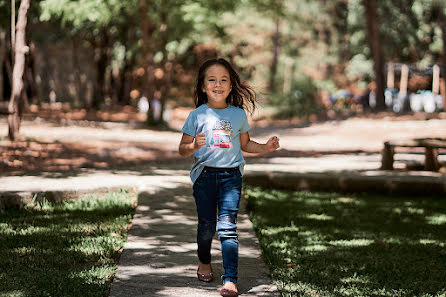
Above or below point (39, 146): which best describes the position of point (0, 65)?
above

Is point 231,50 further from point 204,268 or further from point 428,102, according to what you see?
point 204,268

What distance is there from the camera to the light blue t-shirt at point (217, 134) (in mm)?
4707

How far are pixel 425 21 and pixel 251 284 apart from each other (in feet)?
144

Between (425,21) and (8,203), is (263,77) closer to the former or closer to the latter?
(425,21)

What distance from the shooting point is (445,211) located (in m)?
8.62

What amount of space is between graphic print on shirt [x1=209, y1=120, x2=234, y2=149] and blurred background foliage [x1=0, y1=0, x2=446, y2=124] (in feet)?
53.9

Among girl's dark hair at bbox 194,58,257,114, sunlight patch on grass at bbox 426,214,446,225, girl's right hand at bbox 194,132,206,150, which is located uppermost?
girl's dark hair at bbox 194,58,257,114

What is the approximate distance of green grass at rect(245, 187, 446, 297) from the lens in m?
5.15

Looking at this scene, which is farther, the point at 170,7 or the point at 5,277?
the point at 170,7

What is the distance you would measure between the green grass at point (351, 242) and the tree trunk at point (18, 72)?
21.8ft

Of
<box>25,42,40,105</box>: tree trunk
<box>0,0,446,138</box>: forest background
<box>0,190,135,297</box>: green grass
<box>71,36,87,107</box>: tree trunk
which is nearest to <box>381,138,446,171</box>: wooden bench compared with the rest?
<box>0,190,135,297</box>: green grass

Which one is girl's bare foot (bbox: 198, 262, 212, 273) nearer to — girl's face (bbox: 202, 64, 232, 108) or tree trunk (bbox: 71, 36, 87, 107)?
girl's face (bbox: 202, 64, 232, 108)

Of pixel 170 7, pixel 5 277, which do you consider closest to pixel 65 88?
pixel 170 7

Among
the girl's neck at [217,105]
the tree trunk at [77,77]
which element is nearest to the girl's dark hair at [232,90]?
the girl's neck at [217,105]
